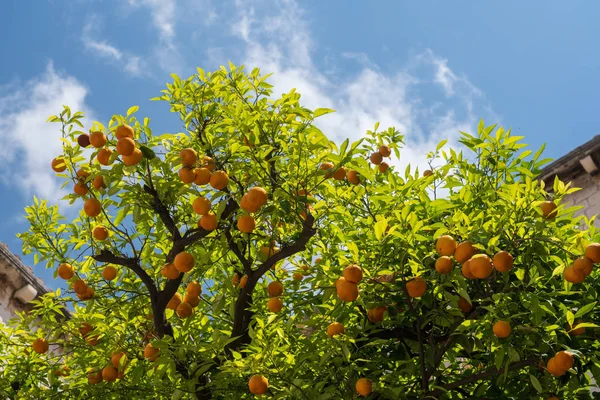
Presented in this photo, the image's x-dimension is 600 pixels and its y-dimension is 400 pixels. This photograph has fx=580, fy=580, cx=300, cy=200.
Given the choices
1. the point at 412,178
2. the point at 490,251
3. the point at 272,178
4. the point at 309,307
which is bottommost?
the point at 490,251

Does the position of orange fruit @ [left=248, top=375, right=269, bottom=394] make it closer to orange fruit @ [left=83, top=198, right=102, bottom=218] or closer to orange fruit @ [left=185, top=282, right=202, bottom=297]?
orange fruit @ [left=185, top=282, right=202, bottom=297]

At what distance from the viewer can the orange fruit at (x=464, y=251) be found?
346cm

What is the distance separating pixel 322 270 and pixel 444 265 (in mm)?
924

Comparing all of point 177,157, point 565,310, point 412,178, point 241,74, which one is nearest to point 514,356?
point 565,310

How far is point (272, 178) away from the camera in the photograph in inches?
167

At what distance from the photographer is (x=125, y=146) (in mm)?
3951

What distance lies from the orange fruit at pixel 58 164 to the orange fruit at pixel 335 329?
2.45 metres

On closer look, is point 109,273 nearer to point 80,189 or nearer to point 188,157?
point 80,189

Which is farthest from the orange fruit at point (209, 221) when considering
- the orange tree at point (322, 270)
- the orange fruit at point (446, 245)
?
the orange fruit at point (446, 245)

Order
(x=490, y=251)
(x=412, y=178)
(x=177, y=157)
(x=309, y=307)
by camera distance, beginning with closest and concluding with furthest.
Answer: (x=490, y=251)
(x=177, y=157)
(x=412, y=178)
(x=309, y=307)

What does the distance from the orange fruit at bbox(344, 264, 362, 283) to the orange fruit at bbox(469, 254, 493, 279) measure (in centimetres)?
67

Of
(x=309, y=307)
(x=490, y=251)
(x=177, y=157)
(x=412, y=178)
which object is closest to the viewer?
(x=490, y=251)

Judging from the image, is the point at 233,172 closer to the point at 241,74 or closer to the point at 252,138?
the point at 252,138

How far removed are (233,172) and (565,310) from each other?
7.91 ft
